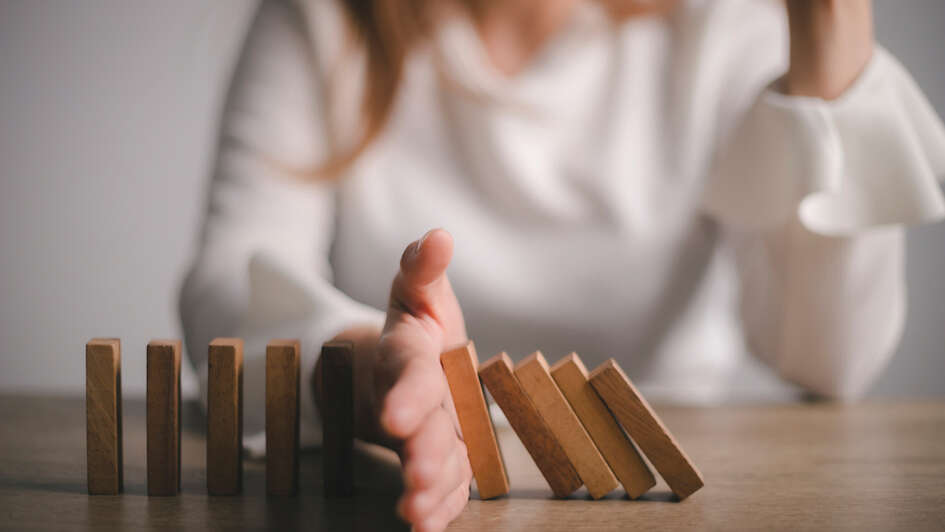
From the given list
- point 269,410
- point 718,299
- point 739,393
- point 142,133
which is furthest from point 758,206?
point 142,133

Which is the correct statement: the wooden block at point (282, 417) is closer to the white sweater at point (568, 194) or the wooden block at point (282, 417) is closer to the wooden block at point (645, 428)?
the wooden block at point (645, 428)

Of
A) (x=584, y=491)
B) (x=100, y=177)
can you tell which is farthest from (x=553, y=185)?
(x=100, y=177)

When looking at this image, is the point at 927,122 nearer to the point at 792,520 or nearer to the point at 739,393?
the point at 792,520

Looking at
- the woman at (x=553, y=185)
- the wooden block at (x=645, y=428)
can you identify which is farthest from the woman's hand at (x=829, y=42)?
the wooden block at (x=645, y=428)

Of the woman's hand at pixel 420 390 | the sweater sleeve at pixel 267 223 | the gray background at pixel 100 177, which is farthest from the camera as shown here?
the gray background at pixel 100 177

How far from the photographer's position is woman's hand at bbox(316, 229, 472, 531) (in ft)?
1.25

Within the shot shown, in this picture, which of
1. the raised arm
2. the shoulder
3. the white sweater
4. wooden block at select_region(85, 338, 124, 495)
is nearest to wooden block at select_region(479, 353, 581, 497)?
wooden block at select_region(85, 338, 124, 495)

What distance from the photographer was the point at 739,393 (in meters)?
1.76

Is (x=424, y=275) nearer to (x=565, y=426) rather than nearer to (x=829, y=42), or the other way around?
(x=565, y=426)

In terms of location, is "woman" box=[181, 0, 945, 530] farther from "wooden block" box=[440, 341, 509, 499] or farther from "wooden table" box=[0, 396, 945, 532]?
"wooden block" box=[440, 341, 509, 499]

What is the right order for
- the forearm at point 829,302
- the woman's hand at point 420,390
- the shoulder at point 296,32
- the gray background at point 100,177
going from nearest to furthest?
the woman's hand at point 420,390 → the forearm at point 829,302 → the shoulder at point 296,32 → the gray background at point 100,177

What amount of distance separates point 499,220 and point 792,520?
0.77m

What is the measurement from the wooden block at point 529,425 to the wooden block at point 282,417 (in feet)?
0.40

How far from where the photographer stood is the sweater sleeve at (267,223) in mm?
759
